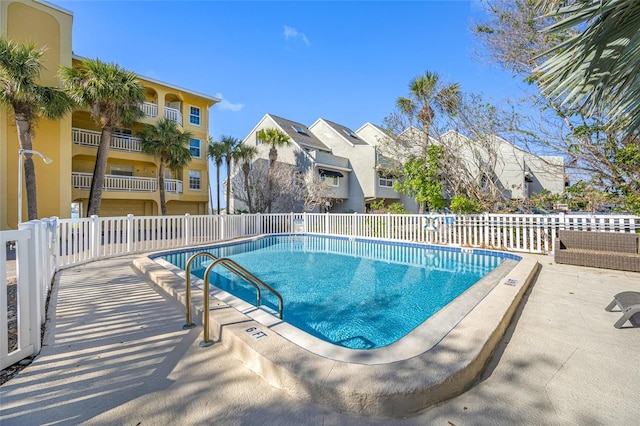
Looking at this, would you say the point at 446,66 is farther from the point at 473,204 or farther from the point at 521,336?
the point at 521,336

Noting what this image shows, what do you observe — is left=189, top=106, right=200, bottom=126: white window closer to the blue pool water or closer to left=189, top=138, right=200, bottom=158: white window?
left=189, top=138, right=200, bottom=158: white window

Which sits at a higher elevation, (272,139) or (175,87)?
(175,87)

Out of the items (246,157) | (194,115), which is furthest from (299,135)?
(194,115)

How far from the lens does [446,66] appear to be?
14.7m

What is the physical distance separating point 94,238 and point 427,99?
15649 millimetres

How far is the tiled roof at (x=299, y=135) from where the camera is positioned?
931 inches

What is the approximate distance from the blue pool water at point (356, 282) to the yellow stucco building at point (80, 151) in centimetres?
1006

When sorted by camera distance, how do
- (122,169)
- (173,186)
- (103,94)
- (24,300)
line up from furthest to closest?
(173,186)
(122,169)
(103,94)
(24,300)

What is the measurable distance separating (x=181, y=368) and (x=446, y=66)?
17036mm

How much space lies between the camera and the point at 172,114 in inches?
758

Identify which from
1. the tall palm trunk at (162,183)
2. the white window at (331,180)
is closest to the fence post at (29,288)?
the tall palm trunk at (162,183)

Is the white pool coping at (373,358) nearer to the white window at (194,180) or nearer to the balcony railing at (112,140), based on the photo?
the balcony railing at (112,140)

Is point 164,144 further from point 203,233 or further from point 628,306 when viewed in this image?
point 628,306

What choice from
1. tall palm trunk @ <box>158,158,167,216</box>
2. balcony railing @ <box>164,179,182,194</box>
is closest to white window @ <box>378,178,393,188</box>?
balcony railing @ <box>164,179,182,194</box>
